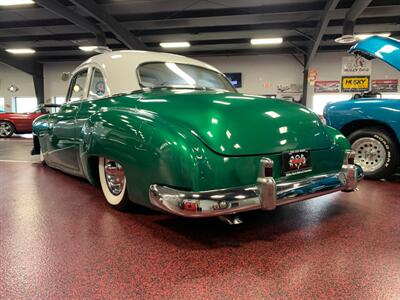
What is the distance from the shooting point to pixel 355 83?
1457 cm

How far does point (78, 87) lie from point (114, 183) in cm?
142

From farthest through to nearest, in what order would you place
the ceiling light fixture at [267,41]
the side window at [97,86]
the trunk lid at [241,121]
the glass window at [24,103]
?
1. the glass window at [24,103]
2. the ceiling light fixture at [267,41]
3. the side window at [97,86]
4. the trunk lid at [241,121]

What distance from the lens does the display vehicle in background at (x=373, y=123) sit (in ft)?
12.4

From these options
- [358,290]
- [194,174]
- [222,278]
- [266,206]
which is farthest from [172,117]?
[358,290]

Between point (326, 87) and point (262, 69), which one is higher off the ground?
point (262, 69)

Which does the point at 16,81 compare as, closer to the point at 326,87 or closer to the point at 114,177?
the point at 326,87

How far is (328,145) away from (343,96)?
14.8 meters

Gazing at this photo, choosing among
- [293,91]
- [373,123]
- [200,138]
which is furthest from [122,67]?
[293,91]

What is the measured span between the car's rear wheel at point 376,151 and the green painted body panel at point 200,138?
173 centimetres

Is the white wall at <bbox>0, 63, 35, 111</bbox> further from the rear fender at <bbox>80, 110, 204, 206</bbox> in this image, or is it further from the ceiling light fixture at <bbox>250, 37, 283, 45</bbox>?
the rear fender at <bbox>80, 110, 204, 206</bbox>

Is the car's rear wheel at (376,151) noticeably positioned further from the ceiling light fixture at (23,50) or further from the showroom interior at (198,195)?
the ceiling light fixture at (23,50)

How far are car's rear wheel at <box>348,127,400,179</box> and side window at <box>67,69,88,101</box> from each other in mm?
3359

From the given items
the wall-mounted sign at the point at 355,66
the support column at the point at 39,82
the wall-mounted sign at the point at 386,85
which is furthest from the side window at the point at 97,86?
the support column at the point at 39,82

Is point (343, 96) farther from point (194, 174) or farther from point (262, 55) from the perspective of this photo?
point (194, 174)
